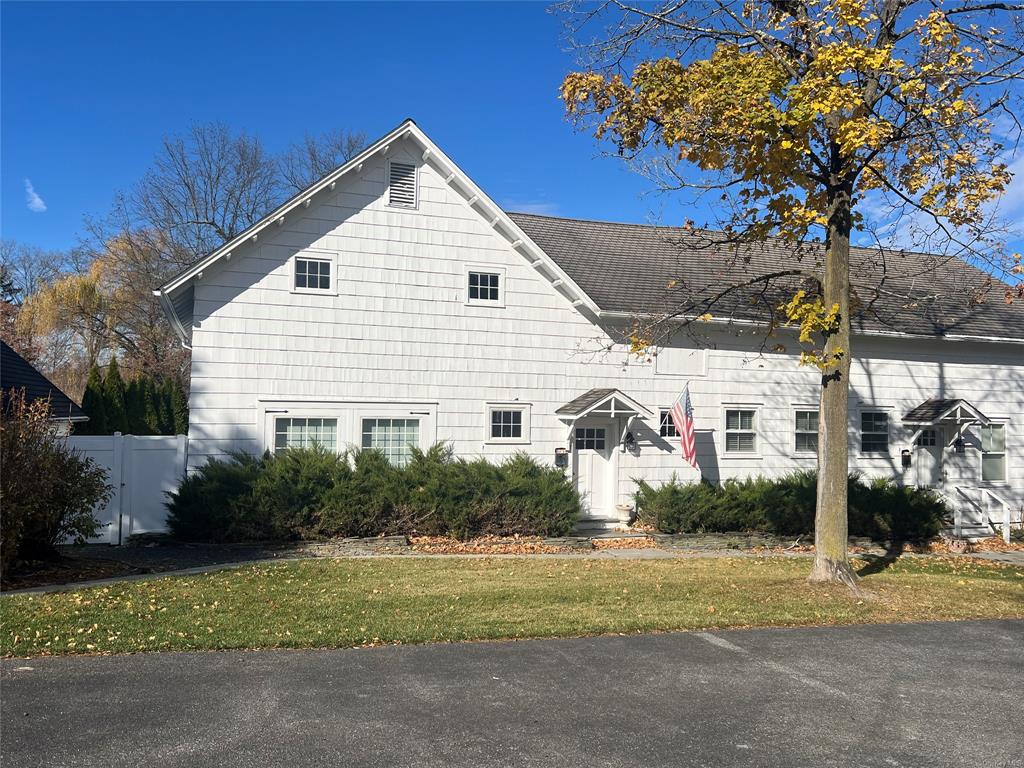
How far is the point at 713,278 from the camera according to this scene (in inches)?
808

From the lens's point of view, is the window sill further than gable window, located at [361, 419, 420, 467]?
No

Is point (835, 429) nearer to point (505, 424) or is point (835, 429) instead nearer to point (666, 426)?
point (666, 426)

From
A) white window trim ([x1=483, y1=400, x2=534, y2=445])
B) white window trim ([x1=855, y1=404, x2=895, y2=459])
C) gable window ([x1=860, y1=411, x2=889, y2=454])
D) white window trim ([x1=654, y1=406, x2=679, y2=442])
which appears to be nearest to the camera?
white window trim ([x1=483, y1=400, x2=534, y2=445])

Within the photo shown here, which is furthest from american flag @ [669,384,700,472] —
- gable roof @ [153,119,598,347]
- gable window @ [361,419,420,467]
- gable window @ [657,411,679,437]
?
gable window @ [361,419,420,467]

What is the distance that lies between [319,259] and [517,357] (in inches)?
171

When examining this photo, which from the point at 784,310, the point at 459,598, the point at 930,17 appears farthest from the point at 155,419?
the point at 930,17

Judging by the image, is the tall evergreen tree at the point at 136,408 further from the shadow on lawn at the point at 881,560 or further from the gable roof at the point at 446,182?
the shadow on lawn at the point at 881,560

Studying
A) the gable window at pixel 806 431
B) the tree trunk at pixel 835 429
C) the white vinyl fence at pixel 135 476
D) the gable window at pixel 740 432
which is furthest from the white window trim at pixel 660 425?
the white vinyl fence at pixel 135 476

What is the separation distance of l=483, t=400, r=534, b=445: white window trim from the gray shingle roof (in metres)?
2.59

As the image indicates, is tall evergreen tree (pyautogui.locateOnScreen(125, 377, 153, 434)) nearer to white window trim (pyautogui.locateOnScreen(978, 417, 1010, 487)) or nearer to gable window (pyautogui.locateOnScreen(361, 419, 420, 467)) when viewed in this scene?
gable window (pyautogui.locateOnScreen(361, 419, 420, 467))

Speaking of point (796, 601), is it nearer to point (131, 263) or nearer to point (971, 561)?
point (971, 561)

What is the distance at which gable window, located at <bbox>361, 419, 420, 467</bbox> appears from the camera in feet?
55.2

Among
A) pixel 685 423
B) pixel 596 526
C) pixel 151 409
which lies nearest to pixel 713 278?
pixel 685 423

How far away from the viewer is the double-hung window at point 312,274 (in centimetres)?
1641
